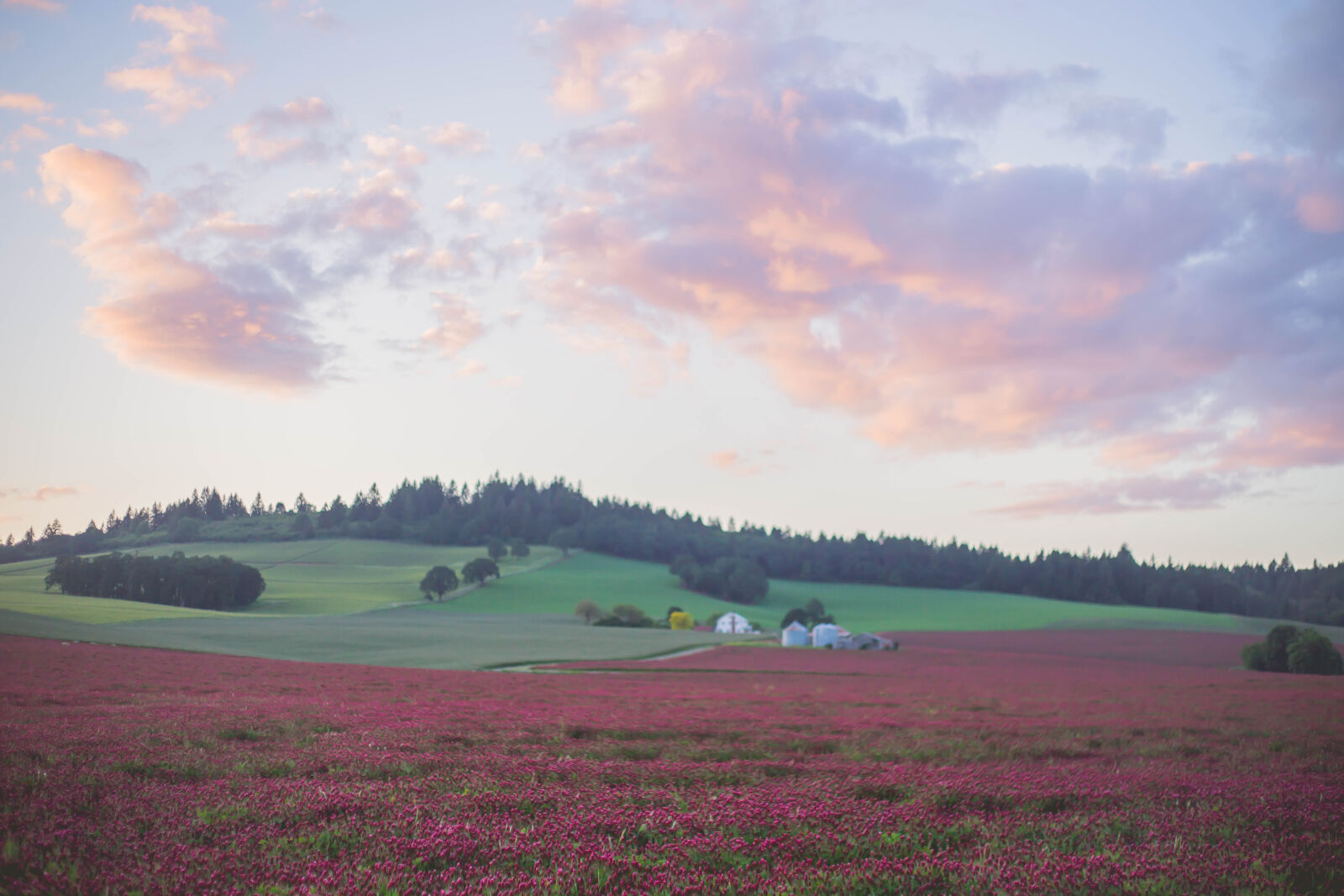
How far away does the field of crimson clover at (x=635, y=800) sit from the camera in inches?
231

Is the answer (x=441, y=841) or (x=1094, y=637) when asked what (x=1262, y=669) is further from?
(x=441, y=841)

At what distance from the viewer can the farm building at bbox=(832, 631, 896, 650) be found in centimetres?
7731

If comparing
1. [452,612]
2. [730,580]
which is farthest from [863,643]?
[730,580]

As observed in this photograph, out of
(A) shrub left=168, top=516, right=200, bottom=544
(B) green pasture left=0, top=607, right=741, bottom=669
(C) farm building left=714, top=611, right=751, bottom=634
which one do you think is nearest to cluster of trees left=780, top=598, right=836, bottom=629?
(C) farm building left=714, top=611, right=751, bottom=634

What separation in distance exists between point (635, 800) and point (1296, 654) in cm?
6138

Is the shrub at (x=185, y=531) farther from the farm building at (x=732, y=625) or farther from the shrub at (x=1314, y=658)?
the shrub at (x=1314, y=658)

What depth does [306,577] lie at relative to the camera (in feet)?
398

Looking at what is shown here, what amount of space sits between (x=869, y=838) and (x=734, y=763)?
440 cm

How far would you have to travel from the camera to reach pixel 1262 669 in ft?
178

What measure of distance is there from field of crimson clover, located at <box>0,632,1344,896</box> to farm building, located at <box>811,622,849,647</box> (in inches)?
2395

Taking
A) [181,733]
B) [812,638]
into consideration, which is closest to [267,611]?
[812,638]

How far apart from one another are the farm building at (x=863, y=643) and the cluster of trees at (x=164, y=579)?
230 feet

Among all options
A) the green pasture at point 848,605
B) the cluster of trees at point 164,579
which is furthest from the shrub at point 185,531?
the green pasture at point 848,605

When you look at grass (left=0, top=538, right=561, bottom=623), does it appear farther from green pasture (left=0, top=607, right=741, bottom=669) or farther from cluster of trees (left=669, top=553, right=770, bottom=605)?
cluster of trees (left=669, top=553, right=770, bottom=605)
